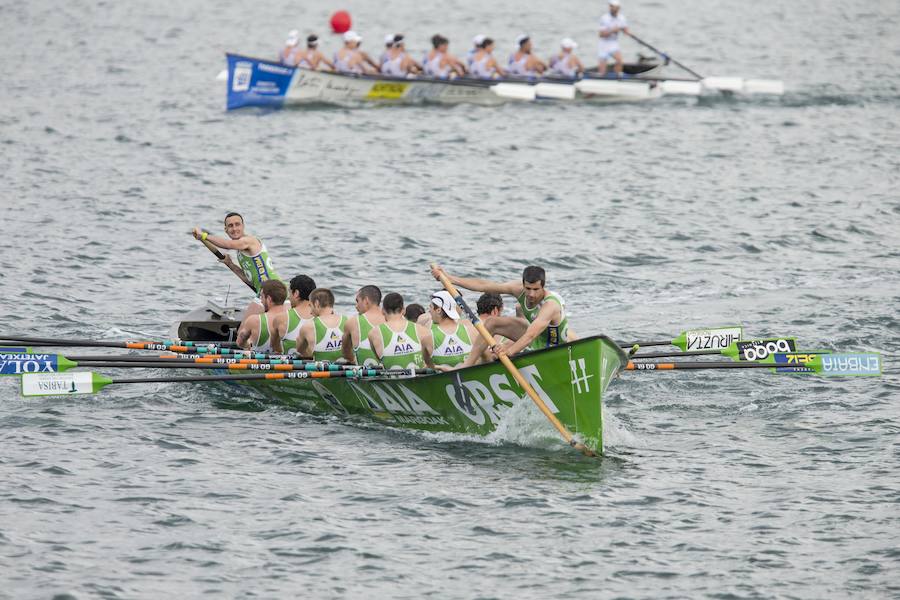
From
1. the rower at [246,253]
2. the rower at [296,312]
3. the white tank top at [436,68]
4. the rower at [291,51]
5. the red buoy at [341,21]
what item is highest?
the red buoy at [341,21]

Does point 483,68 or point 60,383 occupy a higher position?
point 483,68

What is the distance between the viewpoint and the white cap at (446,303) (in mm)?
17172

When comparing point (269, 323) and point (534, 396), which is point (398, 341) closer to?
point (269, 323)

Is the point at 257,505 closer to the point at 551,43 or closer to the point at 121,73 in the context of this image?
the point at 121,73

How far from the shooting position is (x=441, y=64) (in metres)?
39.5

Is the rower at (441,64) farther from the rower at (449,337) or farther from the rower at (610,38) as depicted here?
the rower at (449,337)

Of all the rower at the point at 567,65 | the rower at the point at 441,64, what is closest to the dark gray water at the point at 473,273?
the rower at the point at 441,64

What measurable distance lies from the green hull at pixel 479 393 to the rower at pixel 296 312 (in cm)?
51

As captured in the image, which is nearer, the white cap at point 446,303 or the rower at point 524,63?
the white cap at point 446,303

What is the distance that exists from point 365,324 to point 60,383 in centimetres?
375

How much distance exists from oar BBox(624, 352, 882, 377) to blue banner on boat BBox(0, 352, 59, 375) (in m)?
7.14

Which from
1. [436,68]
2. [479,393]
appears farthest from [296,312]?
[436,68]

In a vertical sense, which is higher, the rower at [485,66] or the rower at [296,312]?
the rower at [485,66]

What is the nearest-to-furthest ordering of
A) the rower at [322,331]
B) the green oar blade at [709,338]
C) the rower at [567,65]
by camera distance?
the rower at [322,331] → the green oar blade at [709,338] → the rower at [567,65]
